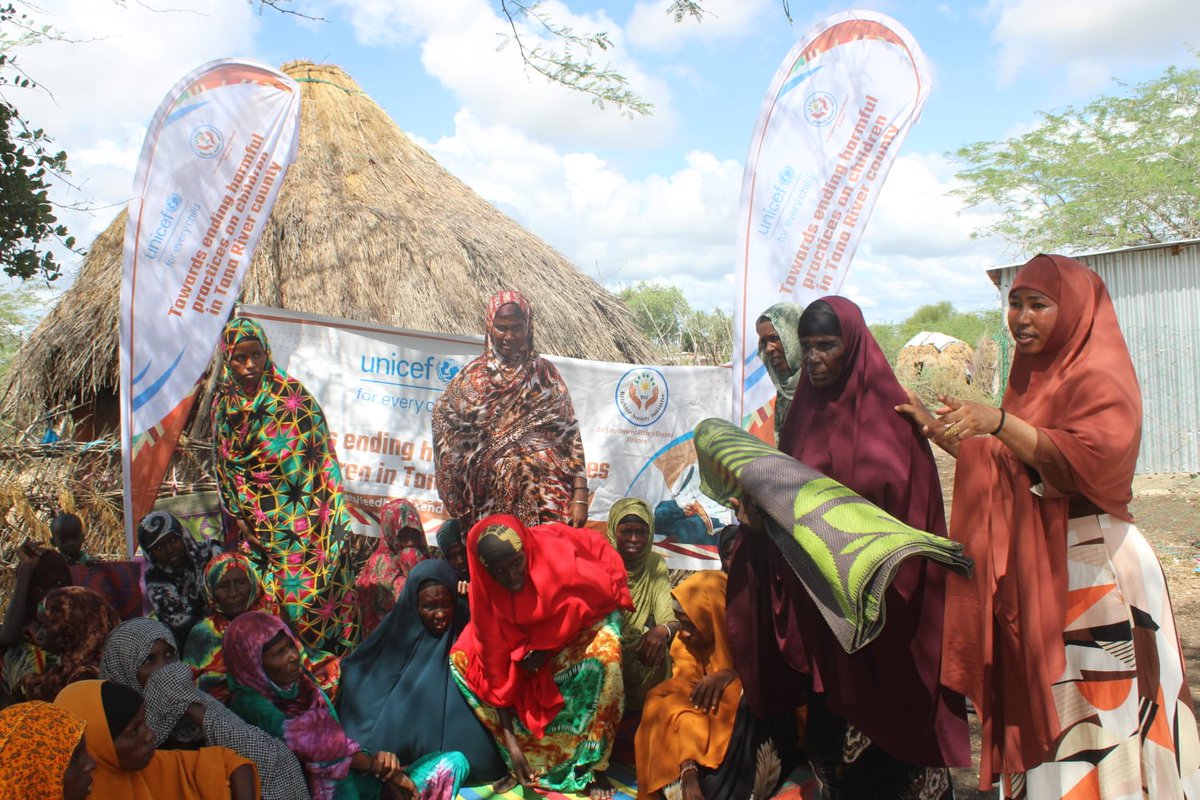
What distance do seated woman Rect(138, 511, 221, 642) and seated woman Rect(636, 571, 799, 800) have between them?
7.26 feet

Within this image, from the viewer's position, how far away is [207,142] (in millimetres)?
5184

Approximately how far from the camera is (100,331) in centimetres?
757

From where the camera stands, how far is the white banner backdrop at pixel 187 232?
499 centimetres

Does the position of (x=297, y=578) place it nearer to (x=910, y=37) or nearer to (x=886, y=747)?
(x=886, y=747)

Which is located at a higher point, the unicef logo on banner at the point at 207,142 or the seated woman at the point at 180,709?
the unicef logo on banner at the point at 207,142

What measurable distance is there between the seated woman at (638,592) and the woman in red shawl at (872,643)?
1380mm

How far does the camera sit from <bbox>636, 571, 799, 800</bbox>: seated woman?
3.37 meters

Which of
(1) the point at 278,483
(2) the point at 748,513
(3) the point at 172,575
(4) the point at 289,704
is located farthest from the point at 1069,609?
(3) the point at 172,575

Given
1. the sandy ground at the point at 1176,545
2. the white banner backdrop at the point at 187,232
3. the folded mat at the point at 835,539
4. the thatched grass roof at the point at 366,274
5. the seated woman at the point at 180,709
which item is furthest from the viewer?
the thatched grass roof at the point at 366,274

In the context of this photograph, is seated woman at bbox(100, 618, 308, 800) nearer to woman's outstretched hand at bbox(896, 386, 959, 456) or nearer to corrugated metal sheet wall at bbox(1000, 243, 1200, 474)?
woman's outstretched hand at bbox(896, 386, 959, 456)

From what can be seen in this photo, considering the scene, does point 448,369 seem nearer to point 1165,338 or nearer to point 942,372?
point 1165,338

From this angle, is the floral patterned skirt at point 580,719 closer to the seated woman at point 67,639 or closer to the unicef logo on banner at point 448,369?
the seated woman at point 67,639

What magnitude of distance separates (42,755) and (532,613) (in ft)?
6.58

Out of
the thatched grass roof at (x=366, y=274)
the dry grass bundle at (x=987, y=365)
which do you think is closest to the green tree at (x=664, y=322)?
the thatched grass roof at (x=366, y=274)
